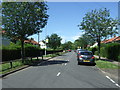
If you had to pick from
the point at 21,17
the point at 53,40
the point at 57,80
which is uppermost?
the point at 21,17

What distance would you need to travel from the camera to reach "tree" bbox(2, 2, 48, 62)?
17.9 meters

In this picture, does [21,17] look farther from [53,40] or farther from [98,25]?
[53,40]

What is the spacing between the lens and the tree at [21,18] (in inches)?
705

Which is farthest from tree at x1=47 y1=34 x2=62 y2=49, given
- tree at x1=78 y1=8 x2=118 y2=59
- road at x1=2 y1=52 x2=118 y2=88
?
road at x1=2 y1=52 x2=118 y2=88

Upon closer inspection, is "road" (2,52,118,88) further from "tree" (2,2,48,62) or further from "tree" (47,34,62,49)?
"tree" (47,34,62,49)

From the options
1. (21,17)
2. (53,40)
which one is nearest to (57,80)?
(21,17)

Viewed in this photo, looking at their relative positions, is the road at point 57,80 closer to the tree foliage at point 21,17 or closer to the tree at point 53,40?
the tree foliage at point 21,17

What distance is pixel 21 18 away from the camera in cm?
1831

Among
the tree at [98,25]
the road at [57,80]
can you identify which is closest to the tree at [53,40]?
the tree at [98,25]

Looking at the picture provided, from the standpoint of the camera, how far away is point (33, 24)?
62.7ft

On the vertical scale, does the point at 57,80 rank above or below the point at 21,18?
below

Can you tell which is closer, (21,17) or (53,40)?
(21,17)

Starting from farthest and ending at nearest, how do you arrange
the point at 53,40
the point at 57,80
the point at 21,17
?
the point at 53,40 < the point at 21,17 < the point at 57,80

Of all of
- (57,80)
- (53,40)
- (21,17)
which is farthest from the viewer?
(53,40)
